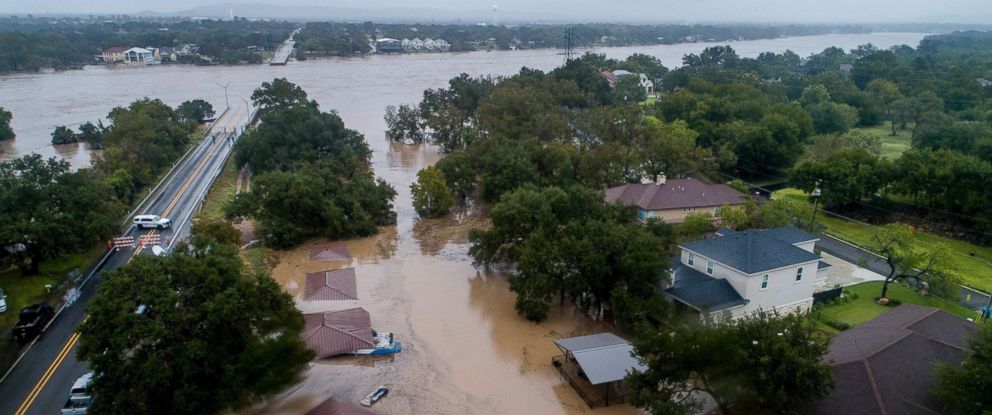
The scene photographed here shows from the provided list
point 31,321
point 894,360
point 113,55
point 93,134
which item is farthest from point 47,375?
point 113,55

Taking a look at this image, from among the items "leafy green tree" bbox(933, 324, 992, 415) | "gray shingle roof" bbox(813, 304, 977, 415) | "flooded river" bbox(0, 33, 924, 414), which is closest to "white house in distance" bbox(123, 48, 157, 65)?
"flooded river" bbox(0, 33, 924, 414)

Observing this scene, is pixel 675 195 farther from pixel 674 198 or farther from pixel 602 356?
pixel 602 356

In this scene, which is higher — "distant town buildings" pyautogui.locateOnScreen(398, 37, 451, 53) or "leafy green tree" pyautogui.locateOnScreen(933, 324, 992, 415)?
"distant town buildings" pyautogui.locateOnScreen(398, 37, 451, 53)

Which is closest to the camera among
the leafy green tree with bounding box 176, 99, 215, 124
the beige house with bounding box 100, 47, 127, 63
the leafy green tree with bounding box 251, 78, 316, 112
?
the leafy green tree with bounding box 251, 78, 316, 112

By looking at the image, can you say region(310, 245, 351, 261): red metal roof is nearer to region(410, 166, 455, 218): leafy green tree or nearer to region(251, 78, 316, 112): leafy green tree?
region(410, 166, 455, 218): leafy green tree

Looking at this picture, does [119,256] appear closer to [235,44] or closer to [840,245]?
[840,245]

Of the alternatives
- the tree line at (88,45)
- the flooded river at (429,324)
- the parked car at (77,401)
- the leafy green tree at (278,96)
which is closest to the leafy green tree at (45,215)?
the flooded river at (429,324)

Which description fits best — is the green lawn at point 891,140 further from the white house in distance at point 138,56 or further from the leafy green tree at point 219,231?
the white house in distance at point 138,56
